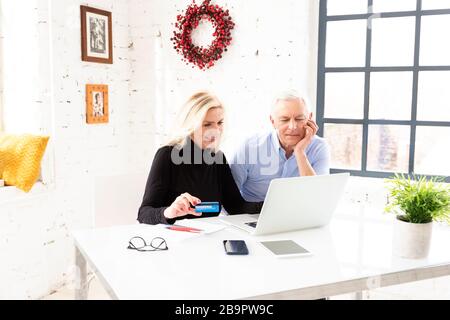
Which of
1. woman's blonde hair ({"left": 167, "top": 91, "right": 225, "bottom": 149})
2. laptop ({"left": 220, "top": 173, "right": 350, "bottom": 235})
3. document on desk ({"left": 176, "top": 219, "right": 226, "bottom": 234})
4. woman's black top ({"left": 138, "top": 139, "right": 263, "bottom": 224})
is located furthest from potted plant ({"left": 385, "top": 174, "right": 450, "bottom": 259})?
woman's blonde hair ({"left": 167, "top": 91, "right": 225, "bottom": 149})

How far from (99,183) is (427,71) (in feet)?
7.65

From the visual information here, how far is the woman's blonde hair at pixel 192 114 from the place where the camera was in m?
2.21

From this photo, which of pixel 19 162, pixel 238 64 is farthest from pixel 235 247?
pixel 238 64

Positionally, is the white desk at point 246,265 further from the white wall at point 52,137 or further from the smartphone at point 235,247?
the white wall at point 52,137

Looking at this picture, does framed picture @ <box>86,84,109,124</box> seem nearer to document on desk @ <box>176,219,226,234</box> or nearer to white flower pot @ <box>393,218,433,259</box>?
document on desk @ <box>176,219,226,234</box>

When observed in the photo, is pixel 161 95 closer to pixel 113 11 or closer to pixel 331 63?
pixel 113 11

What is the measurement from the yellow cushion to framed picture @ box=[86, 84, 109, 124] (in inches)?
25.8

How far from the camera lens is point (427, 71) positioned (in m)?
3.11

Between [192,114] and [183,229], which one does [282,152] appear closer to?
[192,114]

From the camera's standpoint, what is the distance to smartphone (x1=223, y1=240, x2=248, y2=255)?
4.90 ft

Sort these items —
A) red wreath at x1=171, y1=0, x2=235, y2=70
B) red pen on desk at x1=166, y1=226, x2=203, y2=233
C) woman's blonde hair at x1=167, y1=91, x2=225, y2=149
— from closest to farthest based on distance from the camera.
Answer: red pen on desk at x1=166, y1=226, x2=203, y2=233
woman's blonde hair at x1=167, y1=91, x2=225, y2=149
red wreath at x1=171, y1=0, x2=235, y2=70

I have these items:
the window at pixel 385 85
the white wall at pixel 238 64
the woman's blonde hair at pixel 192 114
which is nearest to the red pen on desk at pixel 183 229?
the woman's blonde hair at pixel 192 114

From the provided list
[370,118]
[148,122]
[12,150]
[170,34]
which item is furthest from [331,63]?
[12,150]

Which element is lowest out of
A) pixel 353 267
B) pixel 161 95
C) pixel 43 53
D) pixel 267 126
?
pixel 353 267
